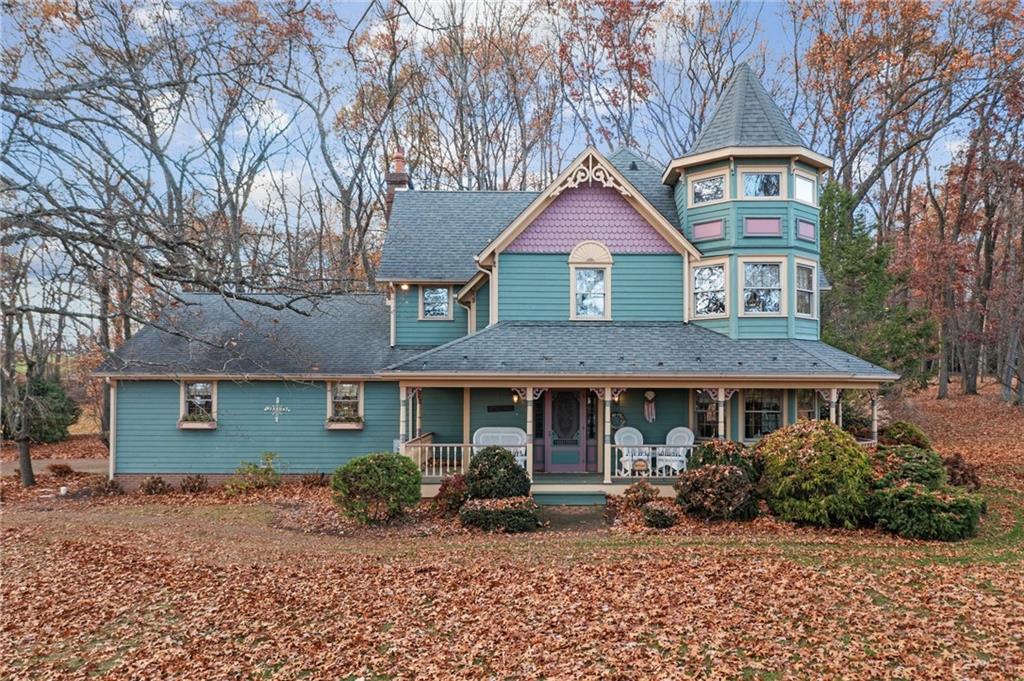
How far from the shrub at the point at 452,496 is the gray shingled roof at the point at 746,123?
1008 cm

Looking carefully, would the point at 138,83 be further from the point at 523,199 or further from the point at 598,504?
the point at 523,199

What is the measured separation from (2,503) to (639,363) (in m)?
16.4

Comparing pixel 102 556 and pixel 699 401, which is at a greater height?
pixel 699 401

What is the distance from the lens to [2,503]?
16.9 m

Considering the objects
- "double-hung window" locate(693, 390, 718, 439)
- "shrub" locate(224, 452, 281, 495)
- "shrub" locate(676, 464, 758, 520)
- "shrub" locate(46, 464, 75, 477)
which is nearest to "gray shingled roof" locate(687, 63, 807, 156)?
"double-hung window" locate(693, 390, 718, 439)

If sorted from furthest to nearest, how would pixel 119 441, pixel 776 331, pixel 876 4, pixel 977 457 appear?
pixel 876 4 → pixel 977 457 → pixel 119 441 → pixel 776 331

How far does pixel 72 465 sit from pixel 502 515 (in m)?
18.2

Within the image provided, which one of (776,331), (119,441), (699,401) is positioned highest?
(776,331)

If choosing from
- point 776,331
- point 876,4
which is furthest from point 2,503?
point 876,4

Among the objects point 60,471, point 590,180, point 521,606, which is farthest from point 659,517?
point 60,471

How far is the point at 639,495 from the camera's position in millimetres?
13477

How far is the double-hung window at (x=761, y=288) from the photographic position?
16.2 metres

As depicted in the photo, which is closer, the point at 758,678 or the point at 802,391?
the point at 758,678

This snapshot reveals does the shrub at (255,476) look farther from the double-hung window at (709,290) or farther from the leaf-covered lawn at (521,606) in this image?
the double-hung window at (709,290)
